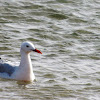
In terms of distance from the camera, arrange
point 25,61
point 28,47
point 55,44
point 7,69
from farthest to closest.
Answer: point 55,44 → point 7,69 → point 25,61 → point 28,47

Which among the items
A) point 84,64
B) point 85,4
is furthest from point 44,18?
point 84,64

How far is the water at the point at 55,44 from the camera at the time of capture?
11.1 meters

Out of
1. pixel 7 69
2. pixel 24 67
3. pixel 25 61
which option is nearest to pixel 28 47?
pixel 25 61

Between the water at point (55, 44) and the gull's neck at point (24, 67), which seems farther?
the gull's neck at point (24, 67)

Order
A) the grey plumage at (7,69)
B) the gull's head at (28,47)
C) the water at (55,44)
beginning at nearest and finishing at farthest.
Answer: the water at (55,44)
the gull's head at (28,47)
the grey plumage at (7,69)

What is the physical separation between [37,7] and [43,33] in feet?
10.0

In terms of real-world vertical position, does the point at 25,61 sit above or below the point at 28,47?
below

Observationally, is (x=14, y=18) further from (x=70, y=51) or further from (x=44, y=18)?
(x=70, y=51)

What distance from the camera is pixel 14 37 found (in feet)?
49.9

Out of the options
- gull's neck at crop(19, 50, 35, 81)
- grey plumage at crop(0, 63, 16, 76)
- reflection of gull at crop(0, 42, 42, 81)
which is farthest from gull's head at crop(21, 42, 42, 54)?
grey plumage at crop(0, 63, 16, 76)

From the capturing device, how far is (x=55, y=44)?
1481 cm

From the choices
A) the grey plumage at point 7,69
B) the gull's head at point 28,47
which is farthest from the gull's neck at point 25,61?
the grey plumage at point 7,69

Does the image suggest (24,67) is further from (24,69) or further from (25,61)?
(25,61)

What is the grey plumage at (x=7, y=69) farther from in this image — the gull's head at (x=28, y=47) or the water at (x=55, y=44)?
the gull's head at (x=28, y=47)
